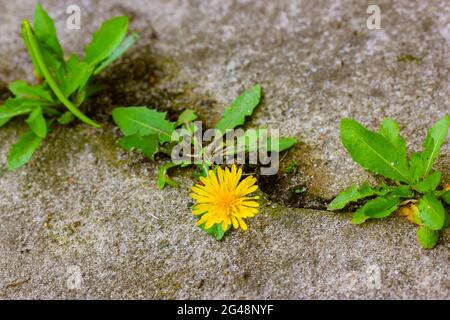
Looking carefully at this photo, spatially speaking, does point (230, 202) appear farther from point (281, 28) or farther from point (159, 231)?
point (281, 28)

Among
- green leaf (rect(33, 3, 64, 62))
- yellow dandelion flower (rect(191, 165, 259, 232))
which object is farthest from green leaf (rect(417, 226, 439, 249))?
green leaf (rect(33, 3, 64, 62))

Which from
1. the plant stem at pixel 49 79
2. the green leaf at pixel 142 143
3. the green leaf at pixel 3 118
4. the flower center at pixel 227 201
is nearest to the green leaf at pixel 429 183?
the flower center at pixel 227 201

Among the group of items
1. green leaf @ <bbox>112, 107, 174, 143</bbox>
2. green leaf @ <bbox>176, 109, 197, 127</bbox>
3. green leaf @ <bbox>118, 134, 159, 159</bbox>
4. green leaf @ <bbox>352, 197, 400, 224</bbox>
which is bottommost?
green leaf @ <bbox>352, 197, 400, 224</bbox>

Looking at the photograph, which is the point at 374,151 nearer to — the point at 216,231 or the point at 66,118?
the point at 216,231

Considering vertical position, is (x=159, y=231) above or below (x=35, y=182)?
below

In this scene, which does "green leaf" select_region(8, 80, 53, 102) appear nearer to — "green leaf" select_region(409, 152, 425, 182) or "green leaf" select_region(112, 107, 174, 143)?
"green leaf" select_region(112, 107, 174, 143)

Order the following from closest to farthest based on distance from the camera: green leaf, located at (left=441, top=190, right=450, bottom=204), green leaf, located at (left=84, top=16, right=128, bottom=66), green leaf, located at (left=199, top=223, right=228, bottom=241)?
green leaf, located at (left=441, top=190, right=450, bottom=204) < green leaf, located at (left=199, top=223, right=228, bottom=241) < green leaf, located at (left=84, top=16, right=128, bottom=66)

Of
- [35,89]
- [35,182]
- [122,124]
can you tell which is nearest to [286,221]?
[122,124]
